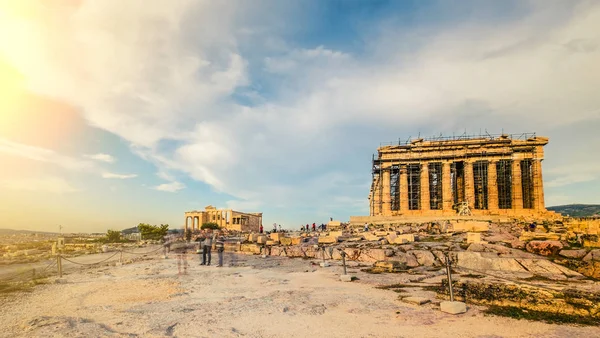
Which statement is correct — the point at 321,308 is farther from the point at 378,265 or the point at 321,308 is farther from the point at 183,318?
the point at 378,265

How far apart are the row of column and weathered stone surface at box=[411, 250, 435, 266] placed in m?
34.8

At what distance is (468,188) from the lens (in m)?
49.2

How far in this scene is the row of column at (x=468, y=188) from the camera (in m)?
47.5

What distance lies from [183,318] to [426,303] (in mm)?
6285

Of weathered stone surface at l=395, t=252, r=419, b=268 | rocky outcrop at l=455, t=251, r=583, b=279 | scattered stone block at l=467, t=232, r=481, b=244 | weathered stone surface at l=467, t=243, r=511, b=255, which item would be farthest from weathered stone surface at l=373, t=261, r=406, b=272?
scattered stone block at l=467, t=232, r=481, b=244

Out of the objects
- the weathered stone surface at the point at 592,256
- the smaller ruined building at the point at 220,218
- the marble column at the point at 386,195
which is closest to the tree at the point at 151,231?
the smaller ruined building at the point at 220,218

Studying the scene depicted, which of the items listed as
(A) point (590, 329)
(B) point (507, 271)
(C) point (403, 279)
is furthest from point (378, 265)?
(A) point (590, 329)

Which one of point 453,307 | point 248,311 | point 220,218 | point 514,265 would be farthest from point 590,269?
point 220,218

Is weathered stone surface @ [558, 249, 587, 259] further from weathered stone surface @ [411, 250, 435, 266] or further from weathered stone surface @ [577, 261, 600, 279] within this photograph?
weathered stone surface @ [411, 250, 435, 266]

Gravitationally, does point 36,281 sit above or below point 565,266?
below

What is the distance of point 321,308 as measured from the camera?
8625mm

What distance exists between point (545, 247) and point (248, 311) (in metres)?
13.0

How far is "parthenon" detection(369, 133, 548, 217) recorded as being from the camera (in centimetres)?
4781

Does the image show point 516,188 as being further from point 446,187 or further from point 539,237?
point 539,237
